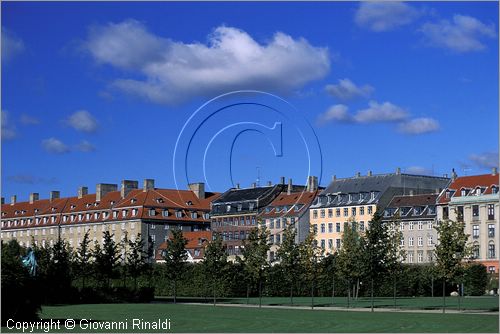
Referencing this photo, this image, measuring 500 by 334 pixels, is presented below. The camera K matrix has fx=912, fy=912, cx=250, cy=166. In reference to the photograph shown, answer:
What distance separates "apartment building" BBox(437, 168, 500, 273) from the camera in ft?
367

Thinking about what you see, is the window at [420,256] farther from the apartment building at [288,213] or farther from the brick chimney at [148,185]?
the brick chimney at [148,185]

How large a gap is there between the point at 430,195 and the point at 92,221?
6031 cm

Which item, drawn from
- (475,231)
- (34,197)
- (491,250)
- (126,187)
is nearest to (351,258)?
(491,250)

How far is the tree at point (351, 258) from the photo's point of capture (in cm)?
6162

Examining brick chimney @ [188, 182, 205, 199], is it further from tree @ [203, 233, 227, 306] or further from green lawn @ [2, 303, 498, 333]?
green lawn @ [2, 303, 498, 333]

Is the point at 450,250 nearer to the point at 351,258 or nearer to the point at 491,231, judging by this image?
the point at 351,258

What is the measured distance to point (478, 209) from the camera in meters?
115

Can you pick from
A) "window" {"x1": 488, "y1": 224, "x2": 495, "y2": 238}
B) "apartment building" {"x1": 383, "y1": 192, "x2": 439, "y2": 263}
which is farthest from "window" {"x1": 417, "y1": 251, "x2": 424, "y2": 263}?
"window" {"x1": 488, "y1": 224, "x2": 495, "y2": 238}

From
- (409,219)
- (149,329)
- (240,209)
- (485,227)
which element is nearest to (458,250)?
(149,329)

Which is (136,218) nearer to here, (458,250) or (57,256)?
(57,256)

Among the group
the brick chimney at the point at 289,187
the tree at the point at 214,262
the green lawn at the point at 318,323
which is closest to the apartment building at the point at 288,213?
the brick chimney at the point at 289,187

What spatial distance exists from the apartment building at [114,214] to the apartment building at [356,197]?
2258 cm

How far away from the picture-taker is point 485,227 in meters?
113

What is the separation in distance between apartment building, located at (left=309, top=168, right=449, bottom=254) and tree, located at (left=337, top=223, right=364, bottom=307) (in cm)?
5983
